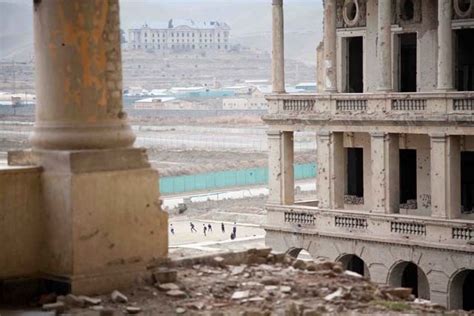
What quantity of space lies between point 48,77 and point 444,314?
12.6 feet

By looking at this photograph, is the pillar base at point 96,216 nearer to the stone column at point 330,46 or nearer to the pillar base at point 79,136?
the pillar base at point 79,136

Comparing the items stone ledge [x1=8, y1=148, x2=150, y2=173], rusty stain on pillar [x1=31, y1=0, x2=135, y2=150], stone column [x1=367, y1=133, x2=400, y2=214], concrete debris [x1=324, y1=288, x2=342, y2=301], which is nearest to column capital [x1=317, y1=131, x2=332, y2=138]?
stone column [x1=367, y1=133, x2=400, y2=214]

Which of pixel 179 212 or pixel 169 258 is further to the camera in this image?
pixel 179 212

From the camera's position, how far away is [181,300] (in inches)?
424

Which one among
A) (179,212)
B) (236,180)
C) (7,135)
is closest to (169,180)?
(236,180)

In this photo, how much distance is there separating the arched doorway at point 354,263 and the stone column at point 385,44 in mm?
4635

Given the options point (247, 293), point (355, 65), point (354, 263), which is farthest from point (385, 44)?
point (247, 293)

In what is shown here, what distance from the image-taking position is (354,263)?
120 feet

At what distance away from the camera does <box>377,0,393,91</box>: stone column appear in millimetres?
35250

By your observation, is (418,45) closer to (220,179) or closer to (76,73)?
(76,73)

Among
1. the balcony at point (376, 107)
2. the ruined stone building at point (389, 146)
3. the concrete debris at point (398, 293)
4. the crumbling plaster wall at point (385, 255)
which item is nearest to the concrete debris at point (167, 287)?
the concrete debris at point (398, 293)

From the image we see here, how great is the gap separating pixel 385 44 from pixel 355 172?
402 centimetres

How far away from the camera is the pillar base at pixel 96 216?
10.9 m

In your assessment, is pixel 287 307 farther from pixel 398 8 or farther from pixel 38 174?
pixel 398 8
